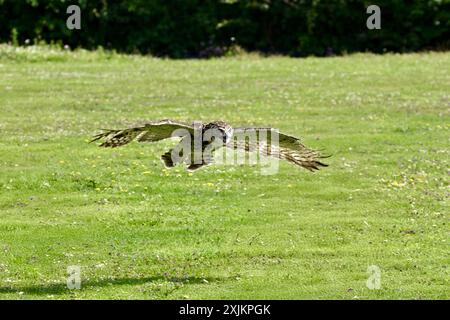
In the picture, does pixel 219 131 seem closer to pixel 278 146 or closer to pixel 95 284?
pixel 278 146

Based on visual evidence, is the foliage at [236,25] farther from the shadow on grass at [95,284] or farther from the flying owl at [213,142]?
the shadow on grass at [95,284]

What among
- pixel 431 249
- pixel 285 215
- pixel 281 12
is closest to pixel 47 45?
pixel 281 12

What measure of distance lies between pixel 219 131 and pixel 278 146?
113 centimetres

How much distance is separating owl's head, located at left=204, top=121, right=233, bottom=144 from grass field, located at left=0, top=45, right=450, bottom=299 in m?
1.88

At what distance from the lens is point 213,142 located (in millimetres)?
12367

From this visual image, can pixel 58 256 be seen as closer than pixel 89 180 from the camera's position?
Yes

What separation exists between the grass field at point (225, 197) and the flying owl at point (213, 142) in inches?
60.7

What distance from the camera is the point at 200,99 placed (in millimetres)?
27266

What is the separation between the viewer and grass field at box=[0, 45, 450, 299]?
42.9 feet

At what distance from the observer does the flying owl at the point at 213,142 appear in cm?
1220

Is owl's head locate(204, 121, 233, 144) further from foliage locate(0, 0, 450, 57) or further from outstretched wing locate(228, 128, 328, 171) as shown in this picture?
foliage locate(0, 0, 450, 57)

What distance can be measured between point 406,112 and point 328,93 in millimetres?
3241

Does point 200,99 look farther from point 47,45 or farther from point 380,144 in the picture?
point 47,45

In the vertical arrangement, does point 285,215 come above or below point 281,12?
below
